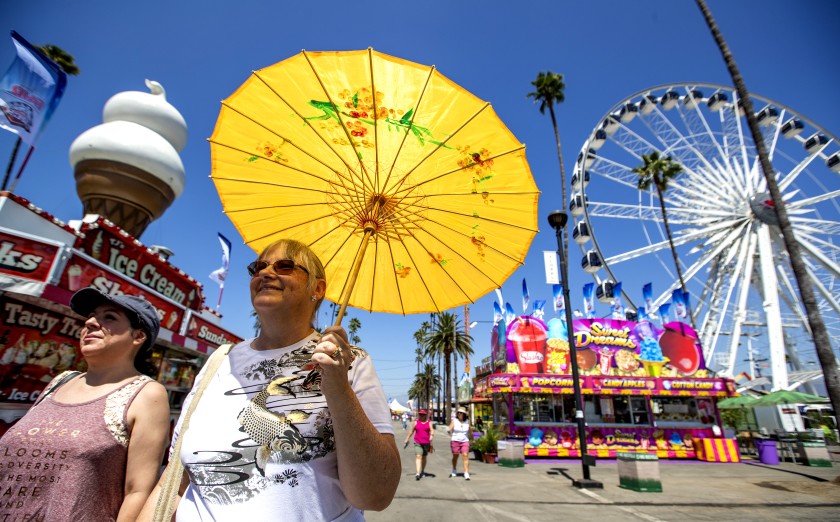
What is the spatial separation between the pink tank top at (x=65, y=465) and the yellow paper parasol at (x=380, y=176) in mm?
1361

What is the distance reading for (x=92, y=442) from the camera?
1727mm

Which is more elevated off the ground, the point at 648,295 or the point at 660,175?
the point at 660,175

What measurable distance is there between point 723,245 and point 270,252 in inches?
1285

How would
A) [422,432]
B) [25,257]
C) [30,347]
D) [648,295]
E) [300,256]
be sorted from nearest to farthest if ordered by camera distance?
[300,256]
[25,257]
[30,347]
[422,432]
[648,295]

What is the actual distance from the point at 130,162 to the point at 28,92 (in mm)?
2485

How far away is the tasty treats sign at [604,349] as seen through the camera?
59.7 feet

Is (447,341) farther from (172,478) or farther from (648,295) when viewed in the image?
(172,478)

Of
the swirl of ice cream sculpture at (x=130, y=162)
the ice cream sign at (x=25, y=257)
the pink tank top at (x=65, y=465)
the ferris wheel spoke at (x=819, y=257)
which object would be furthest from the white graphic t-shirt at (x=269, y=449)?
the ferris wheel spoke at (x=819, y=257)

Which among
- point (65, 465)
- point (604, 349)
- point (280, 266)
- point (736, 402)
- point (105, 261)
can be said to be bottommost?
point (65, 465)

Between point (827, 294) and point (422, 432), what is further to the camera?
point (827, 294)

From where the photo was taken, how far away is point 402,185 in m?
2.53

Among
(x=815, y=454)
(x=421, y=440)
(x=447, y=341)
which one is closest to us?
(x=421, y=440)

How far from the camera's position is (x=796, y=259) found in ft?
29.7

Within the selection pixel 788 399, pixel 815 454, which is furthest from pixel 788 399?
pixel 815 454
